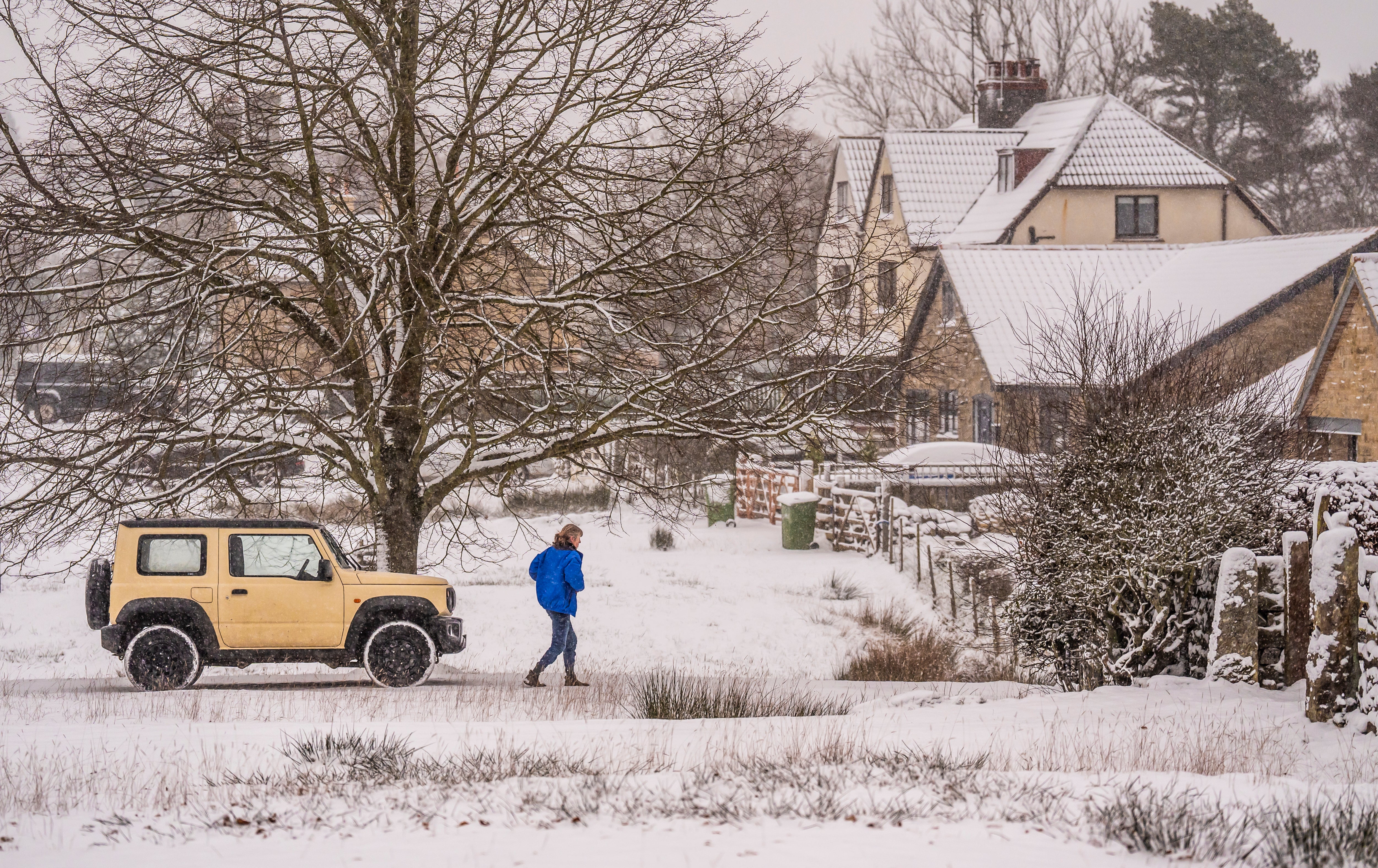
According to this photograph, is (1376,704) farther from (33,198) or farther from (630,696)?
(33,198)

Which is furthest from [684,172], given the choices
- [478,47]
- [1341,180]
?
[1341,180]

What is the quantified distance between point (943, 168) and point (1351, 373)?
22.5 meters

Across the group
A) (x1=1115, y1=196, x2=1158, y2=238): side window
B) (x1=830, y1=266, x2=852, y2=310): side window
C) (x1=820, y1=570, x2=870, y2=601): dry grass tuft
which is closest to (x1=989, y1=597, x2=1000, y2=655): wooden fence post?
(x1=830, y1=266, x2=852, y2=310): side window

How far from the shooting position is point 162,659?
11883mm

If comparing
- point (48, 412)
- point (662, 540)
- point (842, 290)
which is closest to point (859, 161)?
point (662, 540)

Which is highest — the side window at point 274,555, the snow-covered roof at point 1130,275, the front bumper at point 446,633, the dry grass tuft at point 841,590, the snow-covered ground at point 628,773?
the snow-covered roof at point 1130,275

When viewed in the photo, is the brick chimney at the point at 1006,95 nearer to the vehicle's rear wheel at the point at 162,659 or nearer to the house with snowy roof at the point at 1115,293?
the house with snowy roof at the point at 1115,293

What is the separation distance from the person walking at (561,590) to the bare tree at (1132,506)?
446 centimetres

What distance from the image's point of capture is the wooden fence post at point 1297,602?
9.41m

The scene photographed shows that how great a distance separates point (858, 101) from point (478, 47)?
50332mm

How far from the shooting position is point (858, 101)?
60.9 meters

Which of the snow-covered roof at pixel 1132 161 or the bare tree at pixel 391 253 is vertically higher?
the snow-covered roof at pixel 1132 161

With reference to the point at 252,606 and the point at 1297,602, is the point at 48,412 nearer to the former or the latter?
the point at 252,606

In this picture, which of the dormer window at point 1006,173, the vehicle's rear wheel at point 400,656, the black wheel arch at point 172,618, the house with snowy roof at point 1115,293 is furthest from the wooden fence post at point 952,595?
the dormer window at point 1006,173
